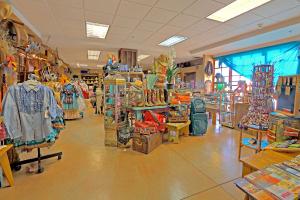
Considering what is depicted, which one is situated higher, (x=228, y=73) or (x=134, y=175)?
(x=228, y=73)

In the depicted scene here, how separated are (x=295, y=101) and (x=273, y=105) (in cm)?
72

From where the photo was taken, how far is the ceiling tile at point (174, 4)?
11.1 ft

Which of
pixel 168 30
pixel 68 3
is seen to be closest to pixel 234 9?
pixel 168 30

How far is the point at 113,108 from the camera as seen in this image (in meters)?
3.62

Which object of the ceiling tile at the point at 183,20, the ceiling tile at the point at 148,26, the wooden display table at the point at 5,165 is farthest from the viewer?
the ceiling tile at the point at 148,26

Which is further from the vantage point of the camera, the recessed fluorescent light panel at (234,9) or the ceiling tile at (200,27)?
the ceiling tile at (200,27)

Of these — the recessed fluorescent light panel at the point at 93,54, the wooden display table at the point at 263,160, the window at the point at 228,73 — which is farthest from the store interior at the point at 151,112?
the recessed fluorescent light panel at the point at 93,54

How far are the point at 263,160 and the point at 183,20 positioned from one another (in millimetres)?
3949

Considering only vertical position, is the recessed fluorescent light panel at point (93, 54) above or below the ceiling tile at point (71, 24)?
above

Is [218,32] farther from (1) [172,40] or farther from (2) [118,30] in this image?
(2) [118,30]

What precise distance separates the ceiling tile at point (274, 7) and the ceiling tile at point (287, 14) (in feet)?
0.57

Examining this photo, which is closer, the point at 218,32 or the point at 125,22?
the point at 125,22

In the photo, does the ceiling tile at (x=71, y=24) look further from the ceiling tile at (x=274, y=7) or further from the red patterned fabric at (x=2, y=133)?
the ceiling tile at (x=274, y=7)

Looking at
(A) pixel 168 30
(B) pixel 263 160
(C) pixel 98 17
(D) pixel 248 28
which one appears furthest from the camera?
(A) pixel 168 30
